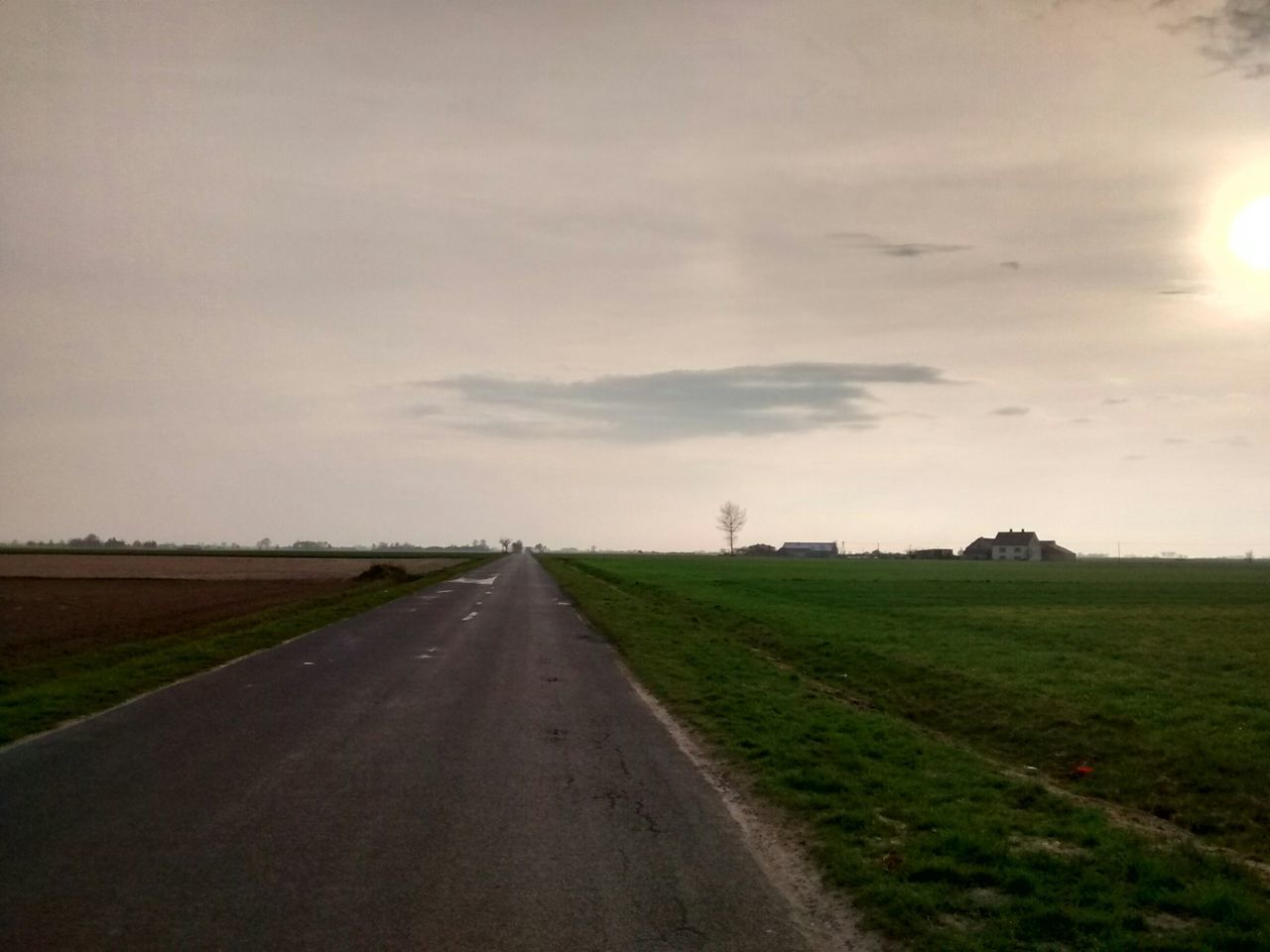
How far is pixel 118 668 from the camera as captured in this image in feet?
67.3

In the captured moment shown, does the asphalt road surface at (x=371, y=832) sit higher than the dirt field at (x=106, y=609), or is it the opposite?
the asphalt road surface at (x=371, y=832)

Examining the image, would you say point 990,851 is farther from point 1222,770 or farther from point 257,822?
point 257,822

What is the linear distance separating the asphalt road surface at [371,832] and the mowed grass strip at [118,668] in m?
0.92

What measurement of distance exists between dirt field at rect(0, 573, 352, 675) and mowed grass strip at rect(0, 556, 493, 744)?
1.20 m

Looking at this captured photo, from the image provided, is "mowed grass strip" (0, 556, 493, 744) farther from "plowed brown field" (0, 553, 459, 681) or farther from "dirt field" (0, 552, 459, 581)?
"dirt field" (0, 552, 459, 581)

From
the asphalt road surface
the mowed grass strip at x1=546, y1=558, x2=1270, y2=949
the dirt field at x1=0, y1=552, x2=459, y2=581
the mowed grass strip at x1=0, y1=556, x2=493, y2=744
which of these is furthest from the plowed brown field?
the mowed grass strip at x1=546, y1=558, x2=1270, y2=949

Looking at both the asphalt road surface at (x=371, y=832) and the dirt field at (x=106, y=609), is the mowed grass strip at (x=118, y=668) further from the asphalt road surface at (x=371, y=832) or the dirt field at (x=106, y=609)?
the dirt field at (x=106, y=609)

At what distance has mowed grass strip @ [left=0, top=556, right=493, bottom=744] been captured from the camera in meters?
15.0

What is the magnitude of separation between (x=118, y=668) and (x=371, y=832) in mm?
14928

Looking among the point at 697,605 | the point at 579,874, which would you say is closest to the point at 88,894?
the point at 579,874

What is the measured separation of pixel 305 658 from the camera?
22.2 m

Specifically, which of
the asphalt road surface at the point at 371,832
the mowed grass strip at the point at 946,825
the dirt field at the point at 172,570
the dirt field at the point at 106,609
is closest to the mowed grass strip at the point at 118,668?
the asphalt road surface at the point at 371,832

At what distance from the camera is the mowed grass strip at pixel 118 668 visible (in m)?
15.0

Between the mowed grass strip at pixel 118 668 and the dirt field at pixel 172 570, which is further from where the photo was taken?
the dirt field at pixel 172 570
